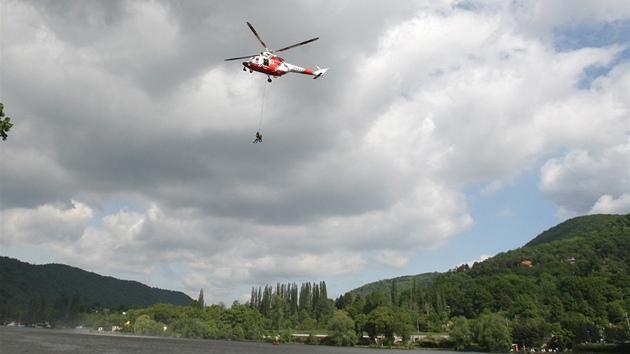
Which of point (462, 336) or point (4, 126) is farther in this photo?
point (462, 336)

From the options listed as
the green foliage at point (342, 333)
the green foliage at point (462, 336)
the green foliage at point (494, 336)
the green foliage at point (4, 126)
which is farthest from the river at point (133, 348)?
the green foliage at point (4, 126)

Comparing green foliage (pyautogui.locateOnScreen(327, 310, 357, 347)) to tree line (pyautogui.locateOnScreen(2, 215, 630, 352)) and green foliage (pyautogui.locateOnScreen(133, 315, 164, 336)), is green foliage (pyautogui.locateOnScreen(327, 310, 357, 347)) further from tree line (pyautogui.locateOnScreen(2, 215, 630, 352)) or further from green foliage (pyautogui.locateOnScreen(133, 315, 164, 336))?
green foliage (pyautogui.locateOnScreen(133, 315, 164, 336))

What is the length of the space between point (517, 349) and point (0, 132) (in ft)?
374

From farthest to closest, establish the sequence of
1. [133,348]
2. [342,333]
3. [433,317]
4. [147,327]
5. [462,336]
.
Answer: [147,327] < [433,317] < [342,333] < [462,336] < [133,348]

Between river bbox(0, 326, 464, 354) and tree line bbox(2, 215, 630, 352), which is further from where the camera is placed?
tree line bbox(2, 215, 630, 352)

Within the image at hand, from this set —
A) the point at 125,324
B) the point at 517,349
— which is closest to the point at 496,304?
the point at 517,349

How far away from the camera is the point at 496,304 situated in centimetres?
16912

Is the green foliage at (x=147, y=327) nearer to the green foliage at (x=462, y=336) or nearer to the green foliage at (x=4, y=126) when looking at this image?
the green foliage at (x=462, y=336)

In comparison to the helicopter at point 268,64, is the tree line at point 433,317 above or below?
below

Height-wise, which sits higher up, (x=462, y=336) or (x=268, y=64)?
(x=268, y=64)

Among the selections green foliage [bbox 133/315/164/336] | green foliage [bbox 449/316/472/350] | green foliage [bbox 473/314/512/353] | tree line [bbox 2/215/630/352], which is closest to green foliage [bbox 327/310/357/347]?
tree line [bbox 2/215/630/352]

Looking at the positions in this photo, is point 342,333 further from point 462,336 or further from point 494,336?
point 494,336

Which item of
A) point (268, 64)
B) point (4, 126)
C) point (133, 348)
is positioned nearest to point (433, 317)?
point (133, 348)

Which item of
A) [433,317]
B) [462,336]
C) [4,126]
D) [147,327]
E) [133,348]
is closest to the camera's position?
[4,126]
